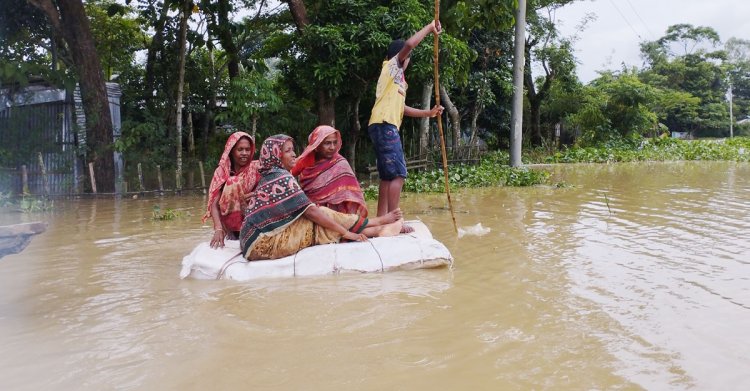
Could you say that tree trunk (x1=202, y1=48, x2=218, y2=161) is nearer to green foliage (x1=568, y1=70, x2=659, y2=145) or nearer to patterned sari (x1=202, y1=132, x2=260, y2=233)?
patterned sari (x1=202, y1=132, x2=260, y2=233)

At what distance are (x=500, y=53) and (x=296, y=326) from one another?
1656 centimetres

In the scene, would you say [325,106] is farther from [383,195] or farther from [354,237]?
[354,237]

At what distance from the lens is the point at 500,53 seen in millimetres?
18125

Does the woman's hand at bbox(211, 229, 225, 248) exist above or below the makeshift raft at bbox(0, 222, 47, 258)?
below

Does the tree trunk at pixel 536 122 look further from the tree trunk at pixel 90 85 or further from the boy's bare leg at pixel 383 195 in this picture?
the boy's bare leg at pixel 383 195

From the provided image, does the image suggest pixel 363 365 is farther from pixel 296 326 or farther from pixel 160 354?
pixel 160 354

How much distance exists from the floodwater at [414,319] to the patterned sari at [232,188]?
25.4 inches

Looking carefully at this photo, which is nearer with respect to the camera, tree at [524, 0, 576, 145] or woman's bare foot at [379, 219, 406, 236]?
woman's bare foot at [379, 219, 406, 236]

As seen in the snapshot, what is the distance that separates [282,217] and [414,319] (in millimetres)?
1399

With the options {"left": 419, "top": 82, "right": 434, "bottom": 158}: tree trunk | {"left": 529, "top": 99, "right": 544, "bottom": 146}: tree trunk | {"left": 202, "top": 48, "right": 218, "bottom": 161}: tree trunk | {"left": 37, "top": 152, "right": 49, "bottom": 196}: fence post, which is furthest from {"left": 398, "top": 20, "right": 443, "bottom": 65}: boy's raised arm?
{"left": 529, "top": 99, "right": 544, "bottom": 146}: tree trunk

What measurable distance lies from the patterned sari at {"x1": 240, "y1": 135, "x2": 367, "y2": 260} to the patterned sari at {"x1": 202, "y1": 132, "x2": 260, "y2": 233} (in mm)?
416

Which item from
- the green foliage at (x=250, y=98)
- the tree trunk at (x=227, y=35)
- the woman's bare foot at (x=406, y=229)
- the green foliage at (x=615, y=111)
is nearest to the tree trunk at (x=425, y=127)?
the green foliage at (x=250, y=98)

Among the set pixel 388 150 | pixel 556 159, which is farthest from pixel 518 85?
pixel 388 150

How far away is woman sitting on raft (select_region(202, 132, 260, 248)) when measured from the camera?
15.0ft
